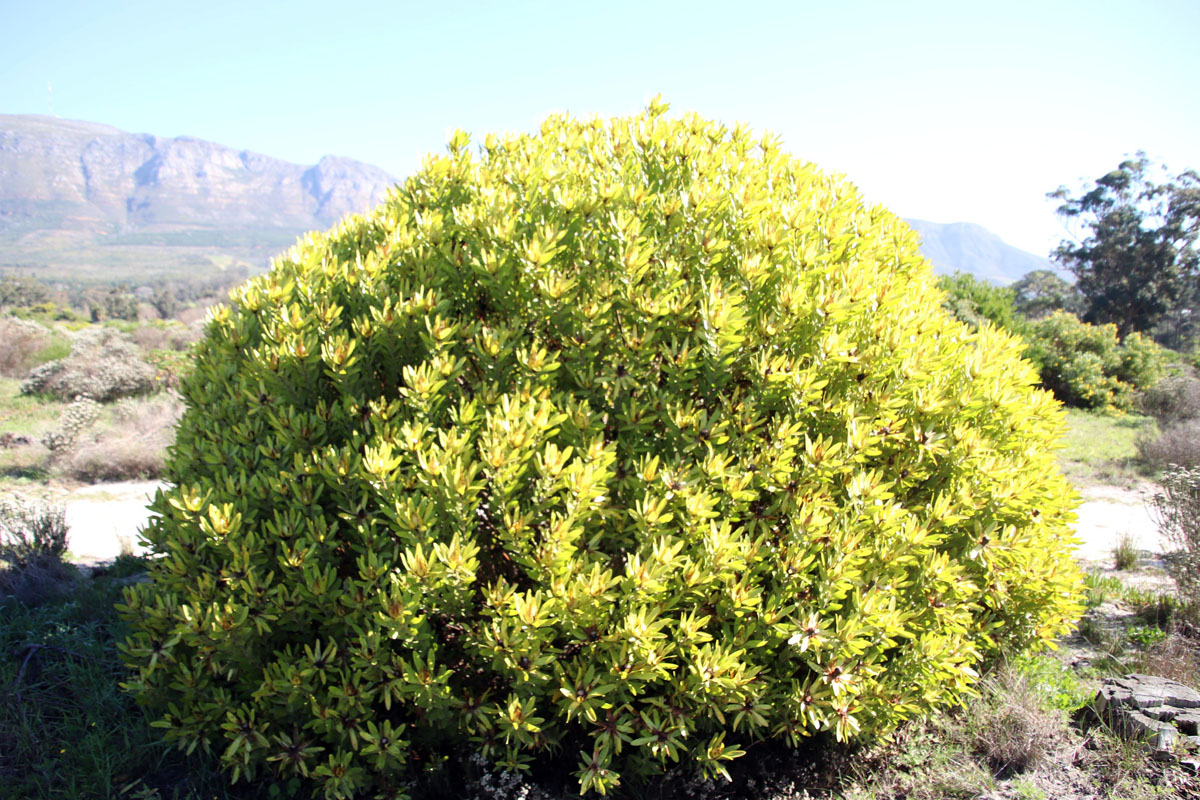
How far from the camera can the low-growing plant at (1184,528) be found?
4383 millimetres

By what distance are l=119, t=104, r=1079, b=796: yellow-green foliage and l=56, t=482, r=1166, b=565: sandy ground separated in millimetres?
4018

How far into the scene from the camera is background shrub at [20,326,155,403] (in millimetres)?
13250

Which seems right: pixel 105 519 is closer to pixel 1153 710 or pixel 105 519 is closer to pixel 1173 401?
pixel 1153 710

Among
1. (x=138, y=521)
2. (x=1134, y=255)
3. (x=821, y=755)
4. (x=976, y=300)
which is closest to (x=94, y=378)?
(x=138, y=521)

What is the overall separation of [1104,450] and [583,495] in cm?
1174

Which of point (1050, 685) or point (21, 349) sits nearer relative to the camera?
point (1050, 685)

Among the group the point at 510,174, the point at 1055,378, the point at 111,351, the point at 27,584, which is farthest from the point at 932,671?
the point at 111,351

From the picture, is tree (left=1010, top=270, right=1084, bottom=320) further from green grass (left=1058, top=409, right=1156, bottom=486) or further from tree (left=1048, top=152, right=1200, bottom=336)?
green grass (left=1058, top=409, right=1156, bottom=486)

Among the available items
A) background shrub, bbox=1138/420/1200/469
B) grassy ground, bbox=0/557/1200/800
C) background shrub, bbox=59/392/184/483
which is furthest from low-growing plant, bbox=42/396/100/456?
background shrub, bbox=1138/420/1200/469

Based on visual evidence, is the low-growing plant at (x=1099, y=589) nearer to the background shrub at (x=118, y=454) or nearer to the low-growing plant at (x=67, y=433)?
the background shrub at (x=118, y=454)

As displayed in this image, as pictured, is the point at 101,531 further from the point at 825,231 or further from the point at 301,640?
the point at 825,231

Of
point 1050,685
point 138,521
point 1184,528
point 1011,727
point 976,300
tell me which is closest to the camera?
point 1011,727

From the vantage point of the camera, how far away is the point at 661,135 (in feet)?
10.1

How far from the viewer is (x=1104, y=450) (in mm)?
10727
